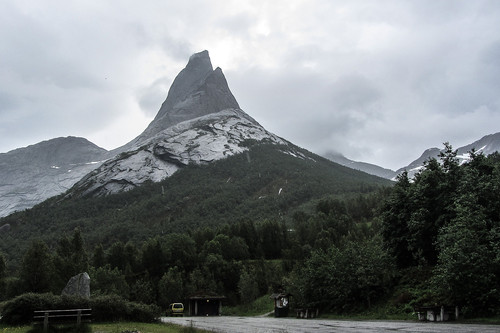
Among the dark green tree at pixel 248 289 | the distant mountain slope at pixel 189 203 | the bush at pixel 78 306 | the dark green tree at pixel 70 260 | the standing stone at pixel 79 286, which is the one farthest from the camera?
the distant mountain slope at pixel 189 203

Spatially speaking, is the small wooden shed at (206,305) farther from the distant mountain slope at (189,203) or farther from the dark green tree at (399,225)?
the distant mountain slope at (189,203)

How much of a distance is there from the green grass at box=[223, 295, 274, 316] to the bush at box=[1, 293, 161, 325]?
30.9 meters

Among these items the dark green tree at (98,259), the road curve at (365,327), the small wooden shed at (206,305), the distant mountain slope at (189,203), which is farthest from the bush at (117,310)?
the distant mountain slope at (189,203)

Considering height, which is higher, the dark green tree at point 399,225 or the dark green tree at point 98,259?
the dark green tree at point 399,225

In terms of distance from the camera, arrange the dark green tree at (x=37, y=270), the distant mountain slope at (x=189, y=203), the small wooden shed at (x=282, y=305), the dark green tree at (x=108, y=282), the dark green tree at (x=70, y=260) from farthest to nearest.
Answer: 1. the distant mountain slope at (x=189, y=203)
2. the dark green tree at (x=108, y=282)
3. the dark green tree at (x=70, y=260)
4. the dark green tree at (x=37, y=270)
5. the small wooden shed at (x=282, y=305)

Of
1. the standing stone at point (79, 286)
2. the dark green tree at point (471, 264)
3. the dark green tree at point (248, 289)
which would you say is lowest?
the dark green tree at point (248, 289)

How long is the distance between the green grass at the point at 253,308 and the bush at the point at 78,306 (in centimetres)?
3088

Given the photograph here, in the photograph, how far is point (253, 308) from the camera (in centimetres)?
6309

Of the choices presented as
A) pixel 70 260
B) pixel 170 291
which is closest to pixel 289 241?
pixel 170 291

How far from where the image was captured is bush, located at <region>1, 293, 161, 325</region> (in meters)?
23.7

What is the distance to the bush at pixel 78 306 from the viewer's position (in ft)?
77.9

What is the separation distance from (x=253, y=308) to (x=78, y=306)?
40959mm

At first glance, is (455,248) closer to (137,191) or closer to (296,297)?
(296,297)

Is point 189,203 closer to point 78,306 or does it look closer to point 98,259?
point 98,259
